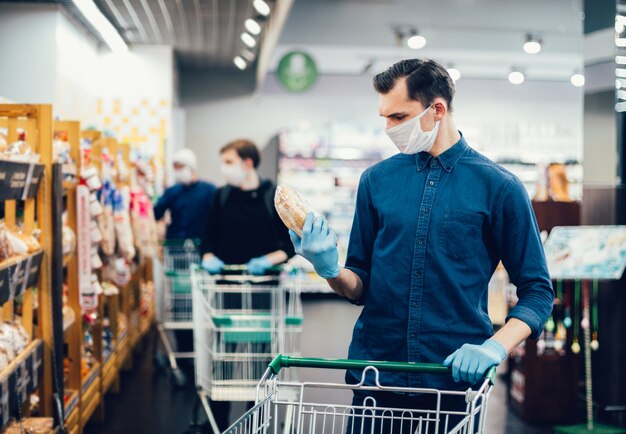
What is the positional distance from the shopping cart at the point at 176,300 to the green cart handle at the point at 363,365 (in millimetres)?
4191

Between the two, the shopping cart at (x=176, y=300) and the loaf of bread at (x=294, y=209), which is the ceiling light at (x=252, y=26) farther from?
the loaf of bread at (x=294, y=209)

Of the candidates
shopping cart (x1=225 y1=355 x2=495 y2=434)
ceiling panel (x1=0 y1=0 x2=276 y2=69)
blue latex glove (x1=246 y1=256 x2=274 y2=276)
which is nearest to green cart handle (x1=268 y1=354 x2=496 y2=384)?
shopping cart (x1=225 y1=355 x2=495 y2=434)

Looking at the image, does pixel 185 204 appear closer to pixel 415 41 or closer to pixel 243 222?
pixel 243 222

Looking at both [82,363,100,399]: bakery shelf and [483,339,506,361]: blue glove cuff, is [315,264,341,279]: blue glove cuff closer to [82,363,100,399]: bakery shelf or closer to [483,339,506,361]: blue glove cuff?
[483,339,506,361]: blue glove cuff

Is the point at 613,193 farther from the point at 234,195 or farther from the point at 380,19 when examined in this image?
the point at 380,19

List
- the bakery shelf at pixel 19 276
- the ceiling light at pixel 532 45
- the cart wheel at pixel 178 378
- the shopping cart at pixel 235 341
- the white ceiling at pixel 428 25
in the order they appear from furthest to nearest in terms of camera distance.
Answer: the white ceiling at pixel 428 25
the ceiling light at pixel 532 45
the cart wheel at pixel 178 378
the shopping cart at pixel 235 341
the bakery shelf at pixel 19 276

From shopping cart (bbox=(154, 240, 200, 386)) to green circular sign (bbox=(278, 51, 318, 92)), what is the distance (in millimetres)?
5464

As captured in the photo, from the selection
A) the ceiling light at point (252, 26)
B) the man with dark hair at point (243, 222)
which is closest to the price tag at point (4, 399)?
the man with dark hair at point (243, 222)

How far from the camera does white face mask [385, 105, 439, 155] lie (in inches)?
89.7

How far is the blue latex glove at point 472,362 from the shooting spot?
195 centimetres

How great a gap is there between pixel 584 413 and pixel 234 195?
112 inches

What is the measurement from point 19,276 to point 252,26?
7.11m

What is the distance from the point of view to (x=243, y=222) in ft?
15.7

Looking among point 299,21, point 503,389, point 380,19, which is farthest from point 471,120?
point 503,389
